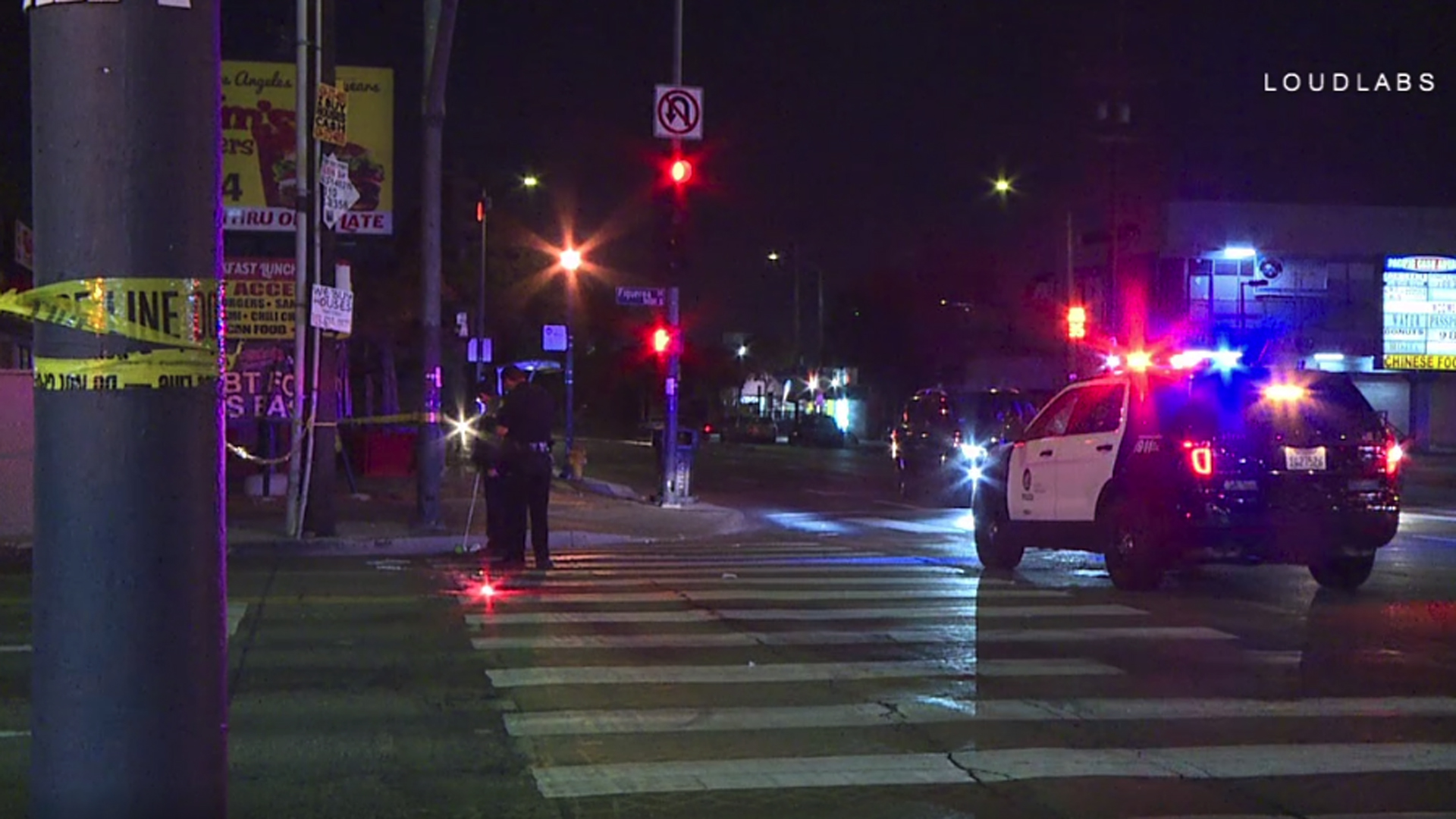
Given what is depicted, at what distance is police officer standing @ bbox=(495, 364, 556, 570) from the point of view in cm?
1334

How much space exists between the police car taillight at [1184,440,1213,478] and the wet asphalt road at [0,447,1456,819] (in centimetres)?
102

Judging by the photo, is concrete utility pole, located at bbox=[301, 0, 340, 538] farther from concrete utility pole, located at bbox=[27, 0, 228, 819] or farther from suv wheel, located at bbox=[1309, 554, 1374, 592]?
concrete utility pole, located at bbox=[27, 0, 228, 819]

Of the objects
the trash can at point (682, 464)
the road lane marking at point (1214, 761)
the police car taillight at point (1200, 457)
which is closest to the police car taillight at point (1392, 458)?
the police car taillight at point (1200, 457)

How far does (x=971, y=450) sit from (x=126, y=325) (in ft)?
77.8

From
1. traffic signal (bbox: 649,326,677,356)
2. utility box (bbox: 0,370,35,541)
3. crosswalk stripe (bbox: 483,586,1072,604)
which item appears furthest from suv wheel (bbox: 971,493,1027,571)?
utility box (bbox: 0,370,35,541)

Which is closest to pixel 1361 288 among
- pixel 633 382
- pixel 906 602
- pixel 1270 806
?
pixel 633 382

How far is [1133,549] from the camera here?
484 inches

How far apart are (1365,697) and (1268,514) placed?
4.01 metres

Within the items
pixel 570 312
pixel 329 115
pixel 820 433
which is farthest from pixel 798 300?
pixel 329 115

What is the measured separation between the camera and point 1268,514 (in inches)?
467

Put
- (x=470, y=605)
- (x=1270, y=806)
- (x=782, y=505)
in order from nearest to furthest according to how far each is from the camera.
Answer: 1. (x=1270, y=806)
2. (x=470, y=605)
3. (x=782, y=505)

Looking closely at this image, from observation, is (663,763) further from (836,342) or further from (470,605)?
(836,342)

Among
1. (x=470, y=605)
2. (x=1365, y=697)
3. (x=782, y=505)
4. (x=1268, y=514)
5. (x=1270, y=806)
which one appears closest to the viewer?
(x=1270, y=806)

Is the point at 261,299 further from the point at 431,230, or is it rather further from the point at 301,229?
the point at 301,229
